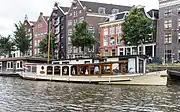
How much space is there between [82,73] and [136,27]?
1344 centimetres

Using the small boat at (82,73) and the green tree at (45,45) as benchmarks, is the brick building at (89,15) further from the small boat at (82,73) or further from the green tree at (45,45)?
the small boat at (82,73)

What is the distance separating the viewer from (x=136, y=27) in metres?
54.1

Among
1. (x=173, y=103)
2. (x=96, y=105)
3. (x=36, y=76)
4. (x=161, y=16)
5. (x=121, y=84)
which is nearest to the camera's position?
(x=96, y=105)

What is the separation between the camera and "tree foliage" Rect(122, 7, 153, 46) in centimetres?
5416

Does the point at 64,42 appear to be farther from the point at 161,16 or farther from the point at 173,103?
the point at 173,103

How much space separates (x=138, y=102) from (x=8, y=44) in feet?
222

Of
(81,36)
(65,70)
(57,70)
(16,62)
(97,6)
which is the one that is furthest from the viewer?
(97,6)

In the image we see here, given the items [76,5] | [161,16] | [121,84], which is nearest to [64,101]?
[121,84]

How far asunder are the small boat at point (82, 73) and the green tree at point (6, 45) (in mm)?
34214

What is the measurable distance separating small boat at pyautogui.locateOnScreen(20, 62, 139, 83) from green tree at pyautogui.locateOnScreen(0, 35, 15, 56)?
112 feet

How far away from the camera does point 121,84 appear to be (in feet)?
131

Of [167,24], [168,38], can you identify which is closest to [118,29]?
[167,24]

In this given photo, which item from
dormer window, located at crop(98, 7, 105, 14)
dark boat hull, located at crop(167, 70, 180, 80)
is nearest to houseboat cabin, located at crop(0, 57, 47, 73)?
dormer window, located at crop(98, 7, 105, 14)

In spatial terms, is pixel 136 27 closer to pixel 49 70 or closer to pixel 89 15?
pixel 49 70
